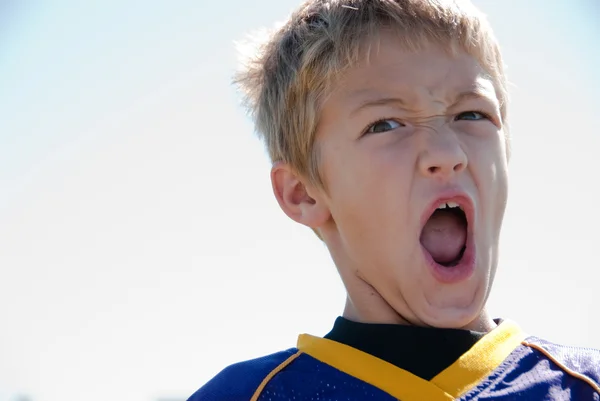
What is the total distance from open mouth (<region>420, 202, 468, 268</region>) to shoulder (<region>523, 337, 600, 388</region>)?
0.32 meters

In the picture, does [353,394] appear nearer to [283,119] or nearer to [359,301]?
[359,301]

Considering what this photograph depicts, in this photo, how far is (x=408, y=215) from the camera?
7.30 feet

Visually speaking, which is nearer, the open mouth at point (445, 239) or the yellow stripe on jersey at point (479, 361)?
the yellow stripe on jersey at point (479, 361)

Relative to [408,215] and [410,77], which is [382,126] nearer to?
[410,77]

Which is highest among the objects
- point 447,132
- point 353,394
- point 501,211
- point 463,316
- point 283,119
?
point 283,119

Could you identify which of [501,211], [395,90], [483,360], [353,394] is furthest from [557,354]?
[395,90]

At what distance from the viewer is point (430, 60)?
2.34 meters

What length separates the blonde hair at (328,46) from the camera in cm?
242

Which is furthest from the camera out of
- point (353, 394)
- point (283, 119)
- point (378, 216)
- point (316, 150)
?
→ point (283, 119)

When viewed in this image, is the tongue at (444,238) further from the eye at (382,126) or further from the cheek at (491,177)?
the eye at (382,126)

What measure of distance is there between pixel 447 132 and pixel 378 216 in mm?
289

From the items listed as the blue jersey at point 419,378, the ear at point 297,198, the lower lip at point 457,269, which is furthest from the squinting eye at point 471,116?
the blue jersey at point 419,378

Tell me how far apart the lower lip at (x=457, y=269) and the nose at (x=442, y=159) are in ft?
0.65

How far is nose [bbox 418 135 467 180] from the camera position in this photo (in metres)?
2.18
